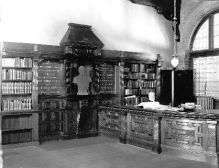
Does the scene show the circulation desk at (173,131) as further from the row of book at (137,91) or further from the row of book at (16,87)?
the row of book at (16,87)

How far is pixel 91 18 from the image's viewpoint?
346 inches

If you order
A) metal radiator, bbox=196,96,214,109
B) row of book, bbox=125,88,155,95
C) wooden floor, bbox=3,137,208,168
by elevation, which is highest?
row of book, bbox=125,88,155,95

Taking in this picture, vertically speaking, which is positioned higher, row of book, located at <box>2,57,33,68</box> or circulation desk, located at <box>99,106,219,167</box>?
row of book, located at <box>2,57,33,68</box>

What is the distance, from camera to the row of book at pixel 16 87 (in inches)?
272

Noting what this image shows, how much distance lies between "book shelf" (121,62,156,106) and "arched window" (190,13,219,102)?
61.9 inches

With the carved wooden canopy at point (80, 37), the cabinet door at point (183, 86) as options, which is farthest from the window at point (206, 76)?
the carved wooden canopy at point (80, 37)

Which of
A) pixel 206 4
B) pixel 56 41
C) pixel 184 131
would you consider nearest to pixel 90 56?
pixel 56 41

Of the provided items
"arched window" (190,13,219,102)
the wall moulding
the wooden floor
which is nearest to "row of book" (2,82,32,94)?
the wooden floor

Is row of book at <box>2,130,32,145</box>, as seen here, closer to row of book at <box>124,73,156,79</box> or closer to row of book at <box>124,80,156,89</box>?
row of book at <box>124,80,156,89</box>

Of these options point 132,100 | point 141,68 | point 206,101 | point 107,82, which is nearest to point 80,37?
point 107,82

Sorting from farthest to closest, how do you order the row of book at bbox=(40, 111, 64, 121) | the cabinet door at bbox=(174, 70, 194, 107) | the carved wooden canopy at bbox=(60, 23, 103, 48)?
the cabinet door at bbox=(174, 70, 194, 107)
the carved wooden canopy at bbox=(60, 23, 103, 48)
the row of book at bbox=(40, 111, 64, 121)

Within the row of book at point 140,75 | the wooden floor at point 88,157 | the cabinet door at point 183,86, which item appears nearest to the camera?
the wooden floor at point 88,157

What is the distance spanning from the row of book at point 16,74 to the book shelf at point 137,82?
299 centimetres

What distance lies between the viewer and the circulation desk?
539 cm
